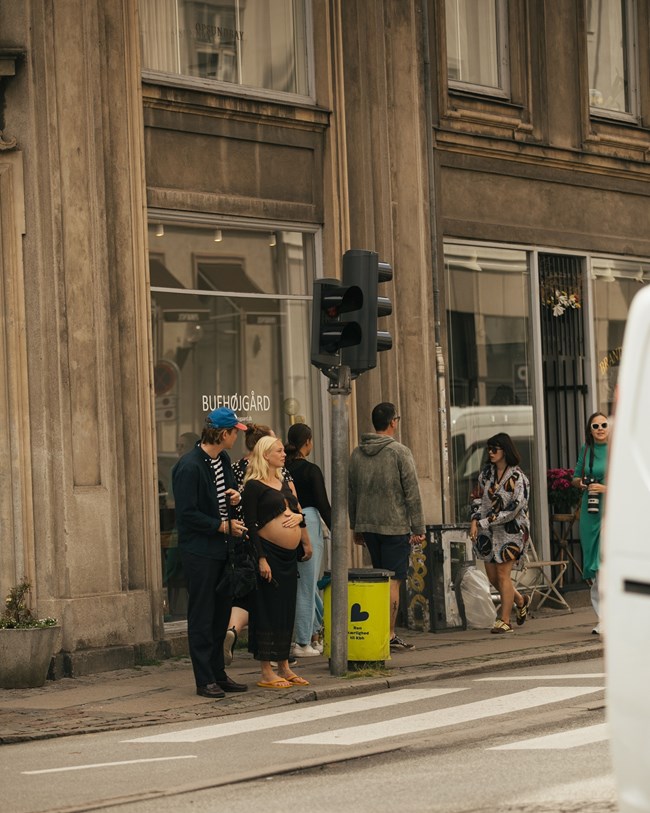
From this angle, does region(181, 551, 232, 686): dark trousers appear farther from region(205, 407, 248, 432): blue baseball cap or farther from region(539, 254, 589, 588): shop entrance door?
region(539, 254, 589, 588): shop entrance door

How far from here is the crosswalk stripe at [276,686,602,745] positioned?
31.7 feet

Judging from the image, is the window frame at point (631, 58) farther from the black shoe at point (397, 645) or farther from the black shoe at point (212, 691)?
the black shoe at point (212, 691)

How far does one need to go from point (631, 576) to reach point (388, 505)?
30.2ft

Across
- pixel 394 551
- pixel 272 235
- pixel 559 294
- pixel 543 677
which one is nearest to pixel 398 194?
pixel 272 235

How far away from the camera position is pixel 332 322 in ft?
40.6

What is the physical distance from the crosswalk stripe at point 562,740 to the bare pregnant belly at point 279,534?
3127 mm

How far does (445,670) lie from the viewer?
12.7 m

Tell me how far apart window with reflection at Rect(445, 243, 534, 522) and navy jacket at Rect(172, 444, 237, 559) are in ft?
20.3

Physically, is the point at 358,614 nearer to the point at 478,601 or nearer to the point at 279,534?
the point at 279,534

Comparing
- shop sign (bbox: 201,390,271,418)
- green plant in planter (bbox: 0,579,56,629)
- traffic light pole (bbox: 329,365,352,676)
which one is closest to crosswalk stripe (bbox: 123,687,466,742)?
traffic light pole (bbox: 329,365,352,676)

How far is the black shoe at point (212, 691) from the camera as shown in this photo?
1165cm

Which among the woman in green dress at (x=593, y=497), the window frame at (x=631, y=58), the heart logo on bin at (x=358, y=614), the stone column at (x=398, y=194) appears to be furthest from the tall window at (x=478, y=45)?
the heart logo on bin at (x=358, y=614)

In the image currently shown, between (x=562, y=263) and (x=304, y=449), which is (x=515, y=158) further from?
(x=304, y=449)

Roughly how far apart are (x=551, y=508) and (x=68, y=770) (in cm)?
1049
